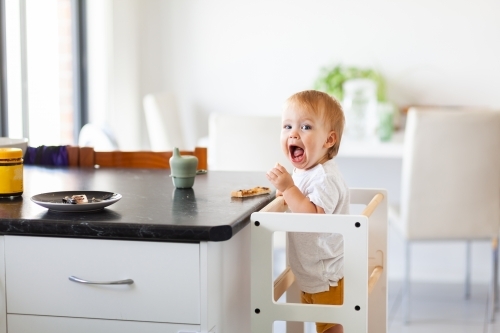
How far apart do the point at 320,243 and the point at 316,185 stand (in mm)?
131

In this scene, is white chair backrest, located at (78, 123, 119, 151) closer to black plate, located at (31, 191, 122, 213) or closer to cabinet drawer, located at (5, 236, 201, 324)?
black plate, located at (31, 191, 122, 213)

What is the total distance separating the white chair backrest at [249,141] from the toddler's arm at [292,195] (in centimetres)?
145

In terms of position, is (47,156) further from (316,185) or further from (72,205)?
(316,185)

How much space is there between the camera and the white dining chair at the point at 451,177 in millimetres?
3062

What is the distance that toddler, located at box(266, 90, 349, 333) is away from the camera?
1667 millimetres

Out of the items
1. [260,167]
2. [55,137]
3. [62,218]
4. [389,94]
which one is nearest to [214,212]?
[62,218]

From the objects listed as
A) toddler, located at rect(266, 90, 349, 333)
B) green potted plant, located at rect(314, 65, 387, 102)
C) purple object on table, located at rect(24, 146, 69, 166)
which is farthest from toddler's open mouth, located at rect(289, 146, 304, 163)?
green potted plant, located at rect(314, 65, 387, 102)

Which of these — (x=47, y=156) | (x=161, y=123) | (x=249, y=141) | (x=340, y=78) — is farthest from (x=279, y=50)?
(x=47, y=156)

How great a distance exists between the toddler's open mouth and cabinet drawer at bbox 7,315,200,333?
20.5 inches

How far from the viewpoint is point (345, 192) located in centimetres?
173

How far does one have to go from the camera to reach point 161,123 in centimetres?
390

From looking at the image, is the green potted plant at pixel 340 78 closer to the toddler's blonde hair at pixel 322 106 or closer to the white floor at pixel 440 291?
the white floor at pixel 440 291

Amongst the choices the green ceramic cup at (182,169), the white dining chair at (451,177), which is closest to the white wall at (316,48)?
the white dining chair at (451,177)

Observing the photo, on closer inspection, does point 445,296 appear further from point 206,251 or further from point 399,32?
point 206,251
